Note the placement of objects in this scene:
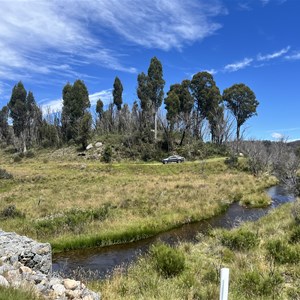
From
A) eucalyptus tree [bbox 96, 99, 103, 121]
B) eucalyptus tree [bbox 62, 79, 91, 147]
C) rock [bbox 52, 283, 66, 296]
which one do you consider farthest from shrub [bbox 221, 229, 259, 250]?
eucalyptus tree [bbox 96, 99, 103, 121]

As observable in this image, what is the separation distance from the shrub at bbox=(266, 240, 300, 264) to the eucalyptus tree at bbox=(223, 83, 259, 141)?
5983 cm

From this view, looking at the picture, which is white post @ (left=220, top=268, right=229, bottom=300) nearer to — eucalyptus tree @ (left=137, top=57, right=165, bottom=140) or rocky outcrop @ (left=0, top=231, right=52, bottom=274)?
rocky outcrop @ (left=0, top=231, right=52, bottom=274)

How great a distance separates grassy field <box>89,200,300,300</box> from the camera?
7766 mm

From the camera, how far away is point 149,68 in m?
68.8

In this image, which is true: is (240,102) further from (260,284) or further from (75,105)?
(260,284)

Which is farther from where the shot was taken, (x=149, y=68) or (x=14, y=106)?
(x=14, y=106)

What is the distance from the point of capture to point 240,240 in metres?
12.1

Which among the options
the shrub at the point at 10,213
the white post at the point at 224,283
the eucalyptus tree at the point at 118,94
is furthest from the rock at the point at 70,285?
the eucalyptus tree at the point at 118,94

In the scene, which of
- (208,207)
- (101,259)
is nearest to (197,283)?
(101,259)

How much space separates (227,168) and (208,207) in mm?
28692

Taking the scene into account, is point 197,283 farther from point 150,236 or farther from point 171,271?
point 150,236

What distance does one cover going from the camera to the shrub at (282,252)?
1011cm

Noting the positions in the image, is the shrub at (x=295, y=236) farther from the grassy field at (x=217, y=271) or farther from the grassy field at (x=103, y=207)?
the grassy field at (x=103, y=207)

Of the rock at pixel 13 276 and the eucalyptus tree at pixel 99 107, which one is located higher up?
the eucalyptus tree at pixel 99 107
